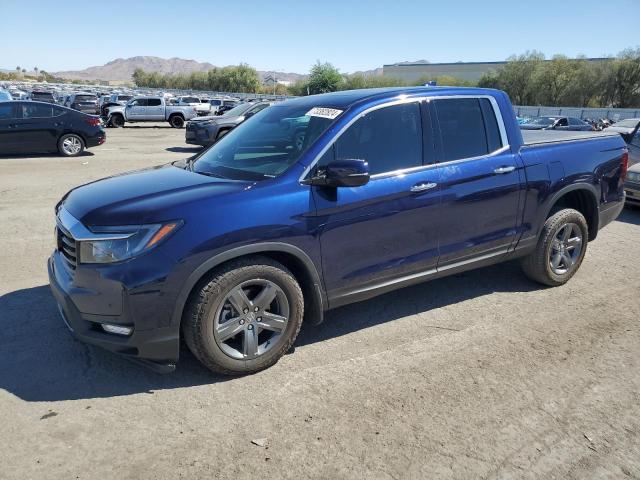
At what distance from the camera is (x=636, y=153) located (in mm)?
9570

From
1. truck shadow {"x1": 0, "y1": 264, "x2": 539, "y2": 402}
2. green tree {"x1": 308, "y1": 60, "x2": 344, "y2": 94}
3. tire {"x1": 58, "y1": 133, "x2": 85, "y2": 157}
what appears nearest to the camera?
truck shadow {"x1": 0, "y1": 264, "x2": 539, "y2": 402}

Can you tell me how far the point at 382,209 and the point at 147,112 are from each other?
27211mm

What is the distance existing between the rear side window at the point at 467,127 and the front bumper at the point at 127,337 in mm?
2535

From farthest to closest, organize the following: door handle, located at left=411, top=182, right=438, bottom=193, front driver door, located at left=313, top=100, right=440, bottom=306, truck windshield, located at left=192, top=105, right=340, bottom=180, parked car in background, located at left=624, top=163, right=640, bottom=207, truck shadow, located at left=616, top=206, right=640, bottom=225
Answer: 1. parked car in background, located at left=624, top=163, right=640, bottom=207
2. truck shadow, located at left=616, top=206, right=640, bottom=225
3. door handle, located at left=411, top=182, right=438, bottom=193
4. truck windshield, located at left=192, top=105, right=340, bottom=180
5. front driver door, located at left=313, top=100, right=440, bottom=306

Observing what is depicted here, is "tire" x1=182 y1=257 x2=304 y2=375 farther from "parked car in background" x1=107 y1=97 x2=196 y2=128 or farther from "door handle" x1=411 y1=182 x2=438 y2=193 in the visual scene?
"parked car in background" x1=107 y1=97 x2=196 y2=128

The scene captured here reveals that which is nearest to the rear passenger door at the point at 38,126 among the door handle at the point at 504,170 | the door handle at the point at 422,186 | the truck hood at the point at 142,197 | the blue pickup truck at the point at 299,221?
the blue pickup truck at the point at 299,221

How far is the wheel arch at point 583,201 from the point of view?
16.1 ft

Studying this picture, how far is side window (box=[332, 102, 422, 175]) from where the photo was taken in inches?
145

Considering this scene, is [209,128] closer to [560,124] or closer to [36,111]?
[36,111]

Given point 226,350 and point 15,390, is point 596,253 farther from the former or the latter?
point 15,390

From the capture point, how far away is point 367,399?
10.2 feet

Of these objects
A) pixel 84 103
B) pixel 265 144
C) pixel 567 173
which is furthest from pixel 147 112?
pixel 567 173

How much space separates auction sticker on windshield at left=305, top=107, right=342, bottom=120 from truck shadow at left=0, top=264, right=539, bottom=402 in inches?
66.2

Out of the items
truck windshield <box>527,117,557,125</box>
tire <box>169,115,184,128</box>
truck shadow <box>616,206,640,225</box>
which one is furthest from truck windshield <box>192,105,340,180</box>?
tire <box>169,115,184,128</box>
